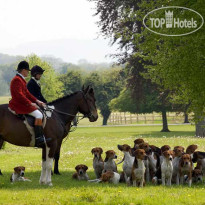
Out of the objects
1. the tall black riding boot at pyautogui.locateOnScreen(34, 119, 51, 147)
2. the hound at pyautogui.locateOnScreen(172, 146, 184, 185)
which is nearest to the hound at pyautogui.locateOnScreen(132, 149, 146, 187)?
the hound at pyautogui.locateOnScreen(172, 146, 184, 185)

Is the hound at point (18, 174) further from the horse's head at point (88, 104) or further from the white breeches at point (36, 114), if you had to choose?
the horse's head at point (88, 104)

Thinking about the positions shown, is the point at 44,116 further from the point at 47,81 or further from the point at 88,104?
the point at 47,81

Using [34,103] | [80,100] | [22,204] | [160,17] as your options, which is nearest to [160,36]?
[160,17]

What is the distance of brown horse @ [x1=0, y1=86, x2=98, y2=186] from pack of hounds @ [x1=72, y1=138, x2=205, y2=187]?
4.25 feet

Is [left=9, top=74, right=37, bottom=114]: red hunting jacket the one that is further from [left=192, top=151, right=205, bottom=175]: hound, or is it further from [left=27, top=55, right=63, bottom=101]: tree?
[left=27, top=55, right=63, bottom=101]: tree

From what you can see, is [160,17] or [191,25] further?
[160,17]

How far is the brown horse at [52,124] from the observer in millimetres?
13469

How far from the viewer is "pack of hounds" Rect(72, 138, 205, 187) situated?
42.8 ft

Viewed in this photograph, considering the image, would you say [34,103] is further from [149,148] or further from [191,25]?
[191,25]

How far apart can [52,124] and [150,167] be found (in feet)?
11.6

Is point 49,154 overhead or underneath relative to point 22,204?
overhead

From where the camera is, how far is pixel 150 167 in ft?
47.8

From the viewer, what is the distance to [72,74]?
359 ft

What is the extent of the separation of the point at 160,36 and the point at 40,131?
6323 mm
